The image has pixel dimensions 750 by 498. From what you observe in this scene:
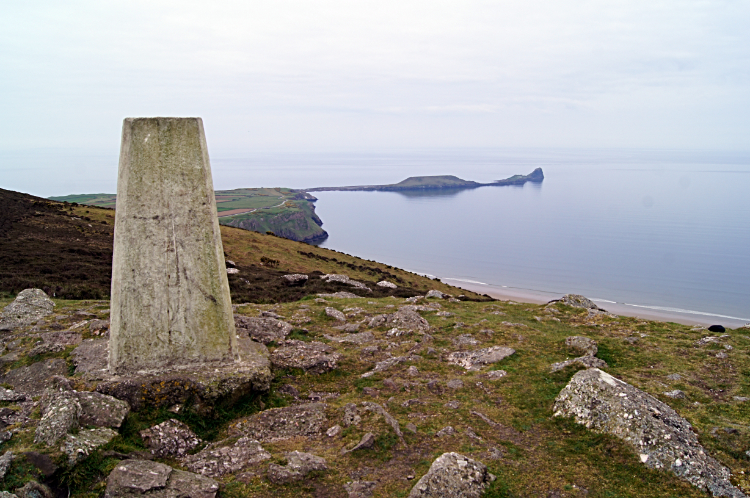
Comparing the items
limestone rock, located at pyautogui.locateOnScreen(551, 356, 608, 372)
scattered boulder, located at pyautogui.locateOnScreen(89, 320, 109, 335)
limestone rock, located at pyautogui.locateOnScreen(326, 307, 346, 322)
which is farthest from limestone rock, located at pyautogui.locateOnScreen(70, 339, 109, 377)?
limestone rock, located at pyautogui.locateOnScreen(551, 356, 608, 372)

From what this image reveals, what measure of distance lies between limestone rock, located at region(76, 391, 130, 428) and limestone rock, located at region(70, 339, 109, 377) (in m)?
1.72

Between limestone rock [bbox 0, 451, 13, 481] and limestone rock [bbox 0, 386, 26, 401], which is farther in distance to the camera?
limestone rock [bbox 0, 386, 26, 401]

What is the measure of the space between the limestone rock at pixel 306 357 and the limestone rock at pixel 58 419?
5.44 m

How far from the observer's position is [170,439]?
8.14 meters

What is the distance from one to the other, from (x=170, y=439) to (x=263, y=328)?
6.84m

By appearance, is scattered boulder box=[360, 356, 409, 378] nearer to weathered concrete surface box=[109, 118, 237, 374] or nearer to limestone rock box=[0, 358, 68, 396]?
weathered concrete surface box=[109, 118, 237, 374]

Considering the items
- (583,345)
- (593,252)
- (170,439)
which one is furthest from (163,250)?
(593,252)

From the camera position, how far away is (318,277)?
111 feet

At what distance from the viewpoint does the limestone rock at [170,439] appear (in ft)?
26.0

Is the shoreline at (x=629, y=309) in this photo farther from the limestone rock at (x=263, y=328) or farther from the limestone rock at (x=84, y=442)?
the limestone rock at (x=84, y=442)

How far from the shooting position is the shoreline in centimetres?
6681

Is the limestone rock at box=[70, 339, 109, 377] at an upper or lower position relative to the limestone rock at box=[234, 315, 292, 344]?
upper

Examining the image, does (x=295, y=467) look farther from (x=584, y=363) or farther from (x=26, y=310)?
(x=26, y=310)

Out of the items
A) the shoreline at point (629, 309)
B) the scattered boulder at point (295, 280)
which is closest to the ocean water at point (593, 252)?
the shoreline at point (629, 309)
